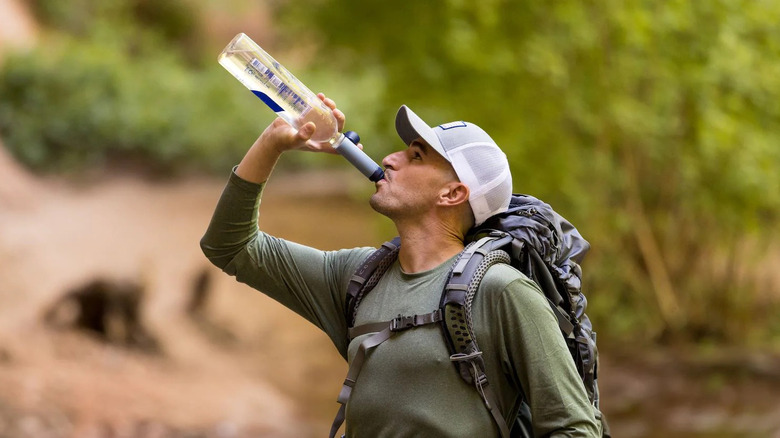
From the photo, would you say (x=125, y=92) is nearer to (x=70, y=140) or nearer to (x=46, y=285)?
(x=70, y=140)

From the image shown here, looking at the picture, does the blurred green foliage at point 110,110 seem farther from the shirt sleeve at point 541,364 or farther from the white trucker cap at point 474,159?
the shirt sleeve at point 541,364

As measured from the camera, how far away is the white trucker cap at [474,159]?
101 inches

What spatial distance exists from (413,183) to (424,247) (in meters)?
0.16

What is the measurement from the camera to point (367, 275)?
260 centimetres

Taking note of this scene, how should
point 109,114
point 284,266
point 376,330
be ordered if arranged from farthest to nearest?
point 109,114 < point 284,266 < point 376,330

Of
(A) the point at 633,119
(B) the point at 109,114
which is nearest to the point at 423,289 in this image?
(A) the point at 633,119

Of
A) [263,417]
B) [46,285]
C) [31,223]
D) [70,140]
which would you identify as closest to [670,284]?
[263,417]

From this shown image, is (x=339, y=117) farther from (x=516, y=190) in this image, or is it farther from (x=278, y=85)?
(x=516, y=190)

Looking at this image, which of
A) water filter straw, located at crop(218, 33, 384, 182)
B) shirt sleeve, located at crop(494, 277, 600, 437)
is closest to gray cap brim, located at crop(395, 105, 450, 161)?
water filter straw, located at crop(218, 33, 384, 182)

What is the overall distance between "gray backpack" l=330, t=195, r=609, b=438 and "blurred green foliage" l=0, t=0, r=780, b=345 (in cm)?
598

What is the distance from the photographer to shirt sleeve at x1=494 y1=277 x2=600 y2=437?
89.6 inches

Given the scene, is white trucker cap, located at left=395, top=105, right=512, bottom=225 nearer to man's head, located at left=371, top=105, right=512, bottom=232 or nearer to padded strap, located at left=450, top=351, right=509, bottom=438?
man's head, located at left=371, top=105, right=512, bottom=232

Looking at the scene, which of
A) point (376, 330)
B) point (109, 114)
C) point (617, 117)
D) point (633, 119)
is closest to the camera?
point (376, 330)

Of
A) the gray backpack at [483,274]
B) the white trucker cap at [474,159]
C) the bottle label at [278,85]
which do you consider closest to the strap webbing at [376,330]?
the gray backpack at [483,274]
